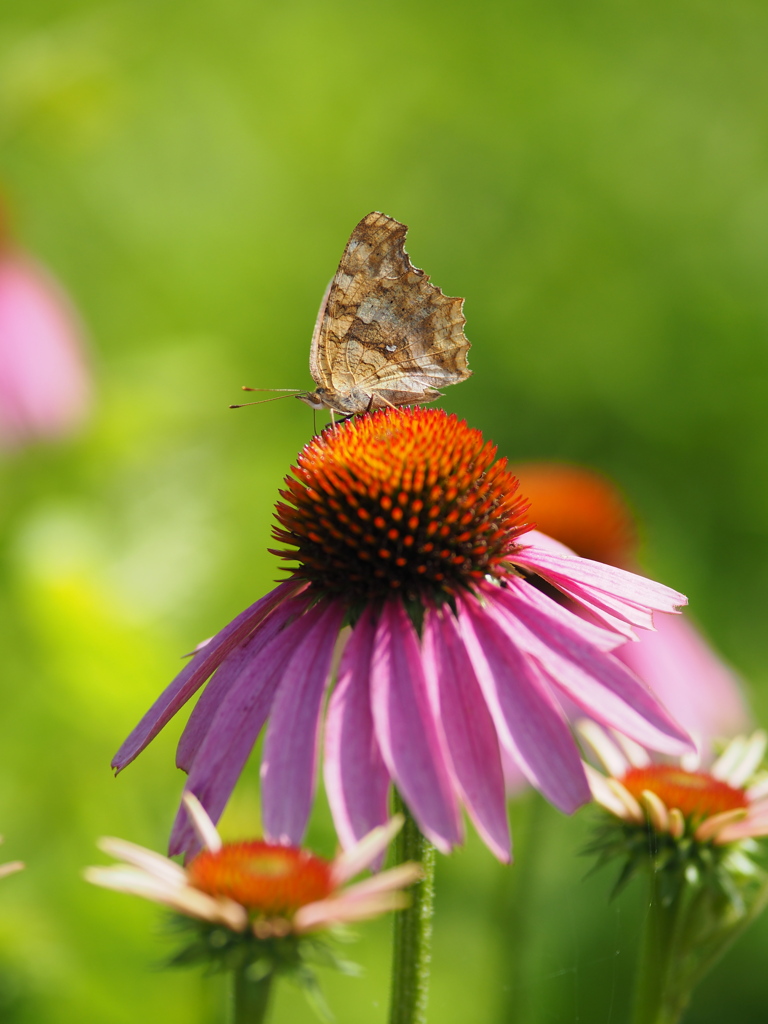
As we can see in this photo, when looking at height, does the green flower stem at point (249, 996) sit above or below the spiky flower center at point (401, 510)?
below

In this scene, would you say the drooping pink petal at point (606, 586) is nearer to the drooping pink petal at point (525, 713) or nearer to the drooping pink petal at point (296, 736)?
the drooping pink petal at point (525, 713)

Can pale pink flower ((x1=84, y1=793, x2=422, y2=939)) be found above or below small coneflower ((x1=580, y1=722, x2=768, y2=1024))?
above

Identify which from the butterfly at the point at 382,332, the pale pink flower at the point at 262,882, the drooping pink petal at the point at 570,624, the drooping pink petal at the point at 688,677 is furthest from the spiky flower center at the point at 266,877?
the drooping pink petal at the point at 688,677

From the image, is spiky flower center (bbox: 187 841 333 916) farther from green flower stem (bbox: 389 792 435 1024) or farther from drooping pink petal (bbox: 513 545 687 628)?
drooping pink petal (bbox: 513 545 687 628)

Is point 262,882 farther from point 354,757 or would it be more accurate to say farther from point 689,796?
point 689,796

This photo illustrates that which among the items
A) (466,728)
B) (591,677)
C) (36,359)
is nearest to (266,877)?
(466,728)

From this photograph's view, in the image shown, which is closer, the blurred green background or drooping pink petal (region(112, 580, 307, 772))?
drooping pink petal (region(112, 580, 307, 772))

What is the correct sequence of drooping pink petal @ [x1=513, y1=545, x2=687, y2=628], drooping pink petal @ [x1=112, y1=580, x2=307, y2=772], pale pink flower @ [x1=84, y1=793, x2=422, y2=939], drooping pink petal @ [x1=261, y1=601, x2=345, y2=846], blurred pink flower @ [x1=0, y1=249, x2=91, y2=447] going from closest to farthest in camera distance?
pale pink flower @ [x1=84, y1=793, x2=422, y2=939]
drooping pink petal @ [x1=261, y1=601, x2=345, y2=846]
drooping pink petal @ [x1=112, y1=580, x2=307, y2=772]
drooping pink petal @ [x1=513, y1=545, x2=687, y2=628]
blurred pink flower @ [x1=0, y1=249, x2=91, y2=447]

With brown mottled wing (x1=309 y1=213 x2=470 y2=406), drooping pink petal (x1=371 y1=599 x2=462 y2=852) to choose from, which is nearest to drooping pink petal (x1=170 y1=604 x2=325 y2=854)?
drooping pink petal (x1=371 y1=599 x2=462 y2=852)
